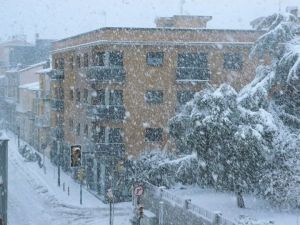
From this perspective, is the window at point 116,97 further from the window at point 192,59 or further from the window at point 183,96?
the window at point 192,59

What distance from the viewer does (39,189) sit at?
120 feet

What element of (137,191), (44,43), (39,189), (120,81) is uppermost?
(44,43)

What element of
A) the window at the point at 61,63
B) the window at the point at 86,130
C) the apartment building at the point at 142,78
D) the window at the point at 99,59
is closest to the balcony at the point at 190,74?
the apartment building at the point at 142,78

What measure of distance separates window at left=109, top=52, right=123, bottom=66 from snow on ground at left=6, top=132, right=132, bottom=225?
8.12m

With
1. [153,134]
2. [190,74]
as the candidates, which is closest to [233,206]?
[153,134]

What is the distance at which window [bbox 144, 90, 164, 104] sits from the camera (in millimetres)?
35541

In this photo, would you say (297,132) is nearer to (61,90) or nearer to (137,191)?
(137,191)

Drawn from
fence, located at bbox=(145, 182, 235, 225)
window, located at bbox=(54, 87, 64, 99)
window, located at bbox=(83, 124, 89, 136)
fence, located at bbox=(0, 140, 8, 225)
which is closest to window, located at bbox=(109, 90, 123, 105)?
window, located at bbox=(83, 124, 89, 136)

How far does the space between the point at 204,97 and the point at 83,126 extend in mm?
16488

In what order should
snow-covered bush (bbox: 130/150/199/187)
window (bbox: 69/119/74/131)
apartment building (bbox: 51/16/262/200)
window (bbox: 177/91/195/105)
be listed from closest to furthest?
snow-covered bush (bbox: 130/150/199/187), apartment building (bbox: 51/16/262/200), window (bbox: 177/91/195/105), window (bbox: 69/119/74/131)

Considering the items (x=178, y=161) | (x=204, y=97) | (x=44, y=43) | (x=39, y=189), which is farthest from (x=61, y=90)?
(x=44, y=43)

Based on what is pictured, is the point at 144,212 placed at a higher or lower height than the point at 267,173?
lower

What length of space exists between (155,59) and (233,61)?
16.8 feet

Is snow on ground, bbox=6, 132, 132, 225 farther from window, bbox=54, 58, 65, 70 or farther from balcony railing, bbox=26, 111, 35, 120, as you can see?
balcony railing, bbox=26, 111, 35, 120
